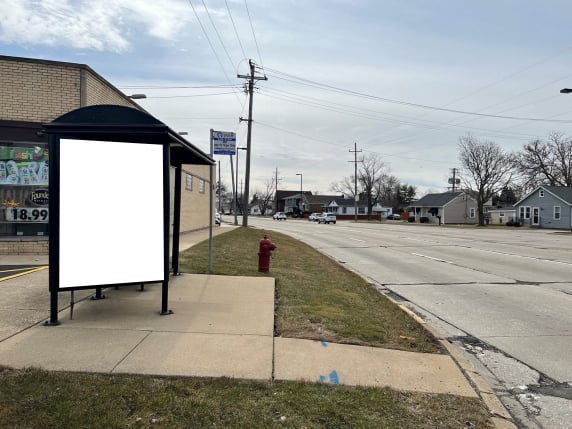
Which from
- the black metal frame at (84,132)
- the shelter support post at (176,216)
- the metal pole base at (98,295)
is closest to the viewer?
the black metal frame at (84,132)

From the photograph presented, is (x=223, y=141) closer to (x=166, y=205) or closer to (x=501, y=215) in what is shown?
(x=166, y=205)

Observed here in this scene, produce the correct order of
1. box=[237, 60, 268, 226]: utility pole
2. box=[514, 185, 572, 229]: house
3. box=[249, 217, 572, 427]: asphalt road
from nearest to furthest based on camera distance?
box=[249, 217, 572, 427]: asphalt road, box=[237, 60, 268, 226]: utility pole, box=[514, 185, 572, 229]: house

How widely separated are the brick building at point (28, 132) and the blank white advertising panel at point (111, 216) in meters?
6.35

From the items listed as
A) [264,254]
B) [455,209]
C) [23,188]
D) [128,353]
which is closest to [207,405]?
[128,353]

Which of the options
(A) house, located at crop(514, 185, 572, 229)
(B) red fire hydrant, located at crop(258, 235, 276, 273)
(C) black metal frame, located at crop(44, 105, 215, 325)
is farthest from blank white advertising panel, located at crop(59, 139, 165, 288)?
(A) house, located at crop(514, 185, 572, 229)

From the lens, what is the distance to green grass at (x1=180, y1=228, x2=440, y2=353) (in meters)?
5.69

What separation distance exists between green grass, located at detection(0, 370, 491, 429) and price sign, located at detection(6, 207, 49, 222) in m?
8.36

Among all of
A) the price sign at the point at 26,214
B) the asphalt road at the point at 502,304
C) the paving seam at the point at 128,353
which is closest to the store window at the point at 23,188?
the price sign at the point at 26,214

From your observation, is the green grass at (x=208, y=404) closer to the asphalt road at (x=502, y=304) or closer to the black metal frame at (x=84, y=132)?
the asphalt road at (x=502, y=304)

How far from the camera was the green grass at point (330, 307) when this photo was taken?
569cm

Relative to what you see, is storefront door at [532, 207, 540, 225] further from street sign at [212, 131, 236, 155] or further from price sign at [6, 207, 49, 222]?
price sign at [6, 207, 49, 222]

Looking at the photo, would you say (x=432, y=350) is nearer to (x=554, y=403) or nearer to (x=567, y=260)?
(x=554, y=403)

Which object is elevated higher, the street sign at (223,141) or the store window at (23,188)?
the street sign at (223,141)

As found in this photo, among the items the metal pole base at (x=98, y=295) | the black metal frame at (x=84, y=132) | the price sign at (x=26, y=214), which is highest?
the black metal frame at (x=84, y=132)
